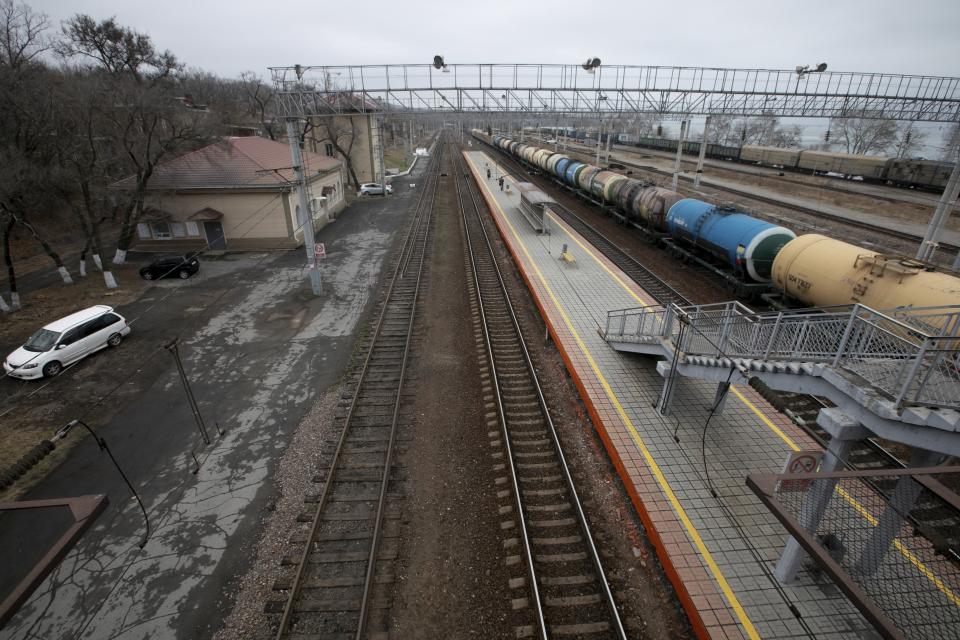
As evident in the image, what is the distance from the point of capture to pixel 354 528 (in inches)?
337

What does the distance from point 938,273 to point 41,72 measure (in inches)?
1418

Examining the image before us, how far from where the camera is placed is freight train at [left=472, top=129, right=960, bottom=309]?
1047cm

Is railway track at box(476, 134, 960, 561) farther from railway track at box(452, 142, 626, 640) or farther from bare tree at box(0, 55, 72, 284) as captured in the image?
bare tree at box(0, 55, 72, 284)

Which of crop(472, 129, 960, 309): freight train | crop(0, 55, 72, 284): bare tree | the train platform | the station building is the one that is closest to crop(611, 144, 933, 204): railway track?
the train platform

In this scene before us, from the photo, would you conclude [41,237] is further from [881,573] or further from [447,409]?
[881,573]

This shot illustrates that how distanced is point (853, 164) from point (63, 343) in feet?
193

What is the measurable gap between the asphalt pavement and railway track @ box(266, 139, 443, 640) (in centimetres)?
116

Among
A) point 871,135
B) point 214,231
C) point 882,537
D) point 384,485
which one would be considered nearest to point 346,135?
point 214,231

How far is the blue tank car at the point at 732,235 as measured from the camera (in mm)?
15766

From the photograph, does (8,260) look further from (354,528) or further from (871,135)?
(871,135)

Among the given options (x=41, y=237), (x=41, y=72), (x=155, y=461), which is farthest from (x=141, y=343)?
(x=41, y=72)

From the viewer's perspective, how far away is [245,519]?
8.86 metres

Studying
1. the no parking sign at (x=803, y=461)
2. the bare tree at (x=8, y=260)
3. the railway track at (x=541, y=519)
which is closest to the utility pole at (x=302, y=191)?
the railway track at (x=541, y=519)

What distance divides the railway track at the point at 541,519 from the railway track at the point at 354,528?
236cm
